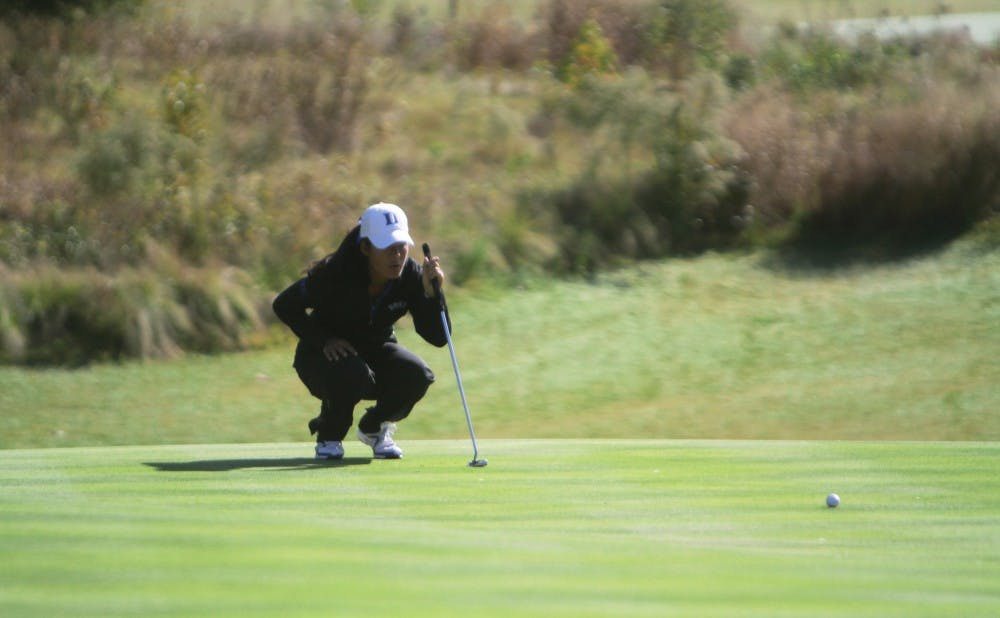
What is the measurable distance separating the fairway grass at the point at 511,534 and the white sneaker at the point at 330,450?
12 centimetres

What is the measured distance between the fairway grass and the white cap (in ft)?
3.73

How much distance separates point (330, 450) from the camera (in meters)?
8.70

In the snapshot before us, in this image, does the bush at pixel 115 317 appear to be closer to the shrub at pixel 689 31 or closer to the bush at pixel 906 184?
the bush at pixel 906 184

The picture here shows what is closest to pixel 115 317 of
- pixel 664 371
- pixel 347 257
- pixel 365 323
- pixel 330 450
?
pixel 664 371

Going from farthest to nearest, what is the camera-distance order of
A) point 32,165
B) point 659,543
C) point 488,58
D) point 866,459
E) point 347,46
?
1. point 488,58
2. point 347,46
3. point 32,165
4. point 866,459
5. point 659,543

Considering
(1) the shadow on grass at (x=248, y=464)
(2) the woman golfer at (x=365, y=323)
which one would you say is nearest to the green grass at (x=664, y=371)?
(1) the shadow on grass at (x=248, y=464)

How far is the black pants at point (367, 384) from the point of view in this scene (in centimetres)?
846

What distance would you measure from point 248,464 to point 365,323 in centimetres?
96

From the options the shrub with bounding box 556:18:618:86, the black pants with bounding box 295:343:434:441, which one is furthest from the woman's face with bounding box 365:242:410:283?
the shrub with bounding box 556:18:618:86

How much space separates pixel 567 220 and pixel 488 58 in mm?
8248

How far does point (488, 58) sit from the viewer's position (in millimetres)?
30047

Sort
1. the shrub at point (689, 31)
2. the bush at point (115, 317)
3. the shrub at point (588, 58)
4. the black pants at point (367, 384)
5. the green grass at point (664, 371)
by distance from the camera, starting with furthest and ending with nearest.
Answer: the shrub at point (689, 31) < the shrub at point (588, 58) < the bush at point (115, 317) < the green grass at point (664, 371) < the black pants at point (367, 384)

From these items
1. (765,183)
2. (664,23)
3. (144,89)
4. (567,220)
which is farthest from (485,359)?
(664,23)

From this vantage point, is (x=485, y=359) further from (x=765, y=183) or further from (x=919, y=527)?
(x=919, y=527)
